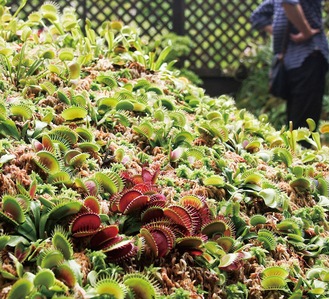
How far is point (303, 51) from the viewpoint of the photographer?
5.88 metres

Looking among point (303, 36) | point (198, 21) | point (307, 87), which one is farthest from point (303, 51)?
point (198, 21)

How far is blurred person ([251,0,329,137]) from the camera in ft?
19.0

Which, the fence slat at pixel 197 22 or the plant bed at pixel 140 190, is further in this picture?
the fence slat at pixel 197 22

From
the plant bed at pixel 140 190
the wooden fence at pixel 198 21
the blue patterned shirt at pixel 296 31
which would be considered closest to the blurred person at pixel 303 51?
the blue patterned shirt at pixel 296 31

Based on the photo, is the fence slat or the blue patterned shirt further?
the fence slat

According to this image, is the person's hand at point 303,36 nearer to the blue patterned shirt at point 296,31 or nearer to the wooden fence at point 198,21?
the blue patterned shirt at point 296,31

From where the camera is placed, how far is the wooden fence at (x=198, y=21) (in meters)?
9.62

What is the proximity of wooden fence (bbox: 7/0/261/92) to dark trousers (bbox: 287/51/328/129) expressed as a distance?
3.84m

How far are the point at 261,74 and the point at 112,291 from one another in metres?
7.88

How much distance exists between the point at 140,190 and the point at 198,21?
8.28 metres

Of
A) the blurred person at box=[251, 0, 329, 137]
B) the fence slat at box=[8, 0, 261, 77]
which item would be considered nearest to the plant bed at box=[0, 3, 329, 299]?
Answer: the blurred person at box=[251, 0, 329, 137]

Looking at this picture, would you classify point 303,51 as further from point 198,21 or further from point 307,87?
point 198,21

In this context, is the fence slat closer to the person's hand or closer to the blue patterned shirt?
the blue patterned shirt

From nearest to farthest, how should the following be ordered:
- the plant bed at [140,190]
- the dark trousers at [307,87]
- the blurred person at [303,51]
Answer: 1. the plant bed at [140,190]
2. the blurred person at [303,51]
3. the dark trousers at [307,87]
